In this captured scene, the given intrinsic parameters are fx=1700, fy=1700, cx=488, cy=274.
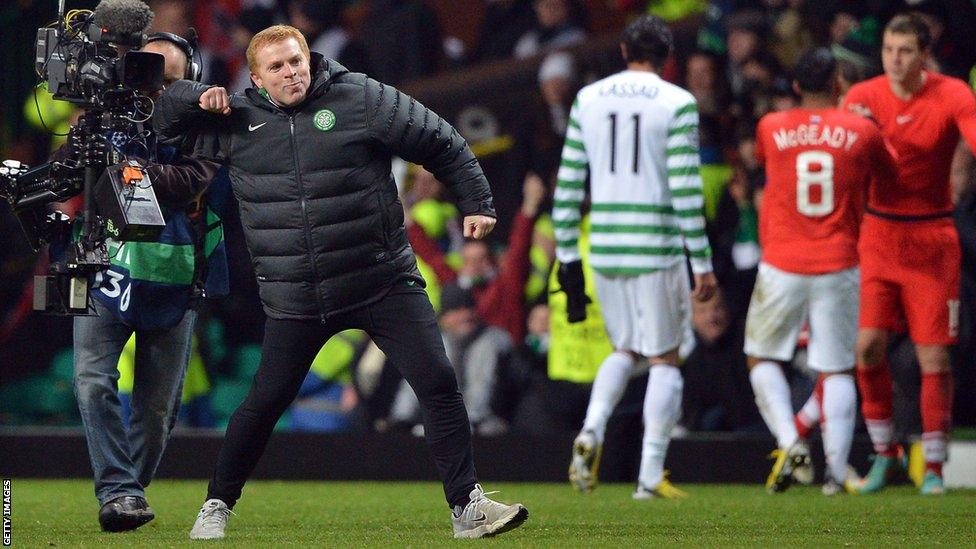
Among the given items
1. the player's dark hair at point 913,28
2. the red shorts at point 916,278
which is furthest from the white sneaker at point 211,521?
the player's dark hair at point 913,28

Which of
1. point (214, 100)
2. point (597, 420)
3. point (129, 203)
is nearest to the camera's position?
point (214, 100)

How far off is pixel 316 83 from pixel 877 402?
12.8 feet

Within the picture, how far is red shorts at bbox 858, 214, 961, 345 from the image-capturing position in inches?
320

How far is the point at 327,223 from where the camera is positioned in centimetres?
559

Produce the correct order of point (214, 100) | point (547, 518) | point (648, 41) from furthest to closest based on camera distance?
point (648, 41) → point (547, 518) → point (214, 100)

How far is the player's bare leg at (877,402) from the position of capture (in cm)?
827

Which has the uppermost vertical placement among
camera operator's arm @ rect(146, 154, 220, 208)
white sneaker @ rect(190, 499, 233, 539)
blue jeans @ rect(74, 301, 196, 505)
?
camera operator's arm @ rect(146, 154, 220, 208)

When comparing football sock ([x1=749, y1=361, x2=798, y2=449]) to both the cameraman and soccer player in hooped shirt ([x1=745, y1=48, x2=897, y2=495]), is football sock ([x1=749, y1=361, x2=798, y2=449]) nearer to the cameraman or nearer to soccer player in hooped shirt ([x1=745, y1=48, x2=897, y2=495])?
soccer player in hooped shirt ([x1=745, y1=48, x2=897, y2=495])

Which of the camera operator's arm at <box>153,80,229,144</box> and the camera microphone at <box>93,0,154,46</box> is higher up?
the camera microphone at <box>93,0,154,46</box>

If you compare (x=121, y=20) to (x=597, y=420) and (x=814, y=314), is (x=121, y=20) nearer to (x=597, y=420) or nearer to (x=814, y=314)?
(x=597, y=420)

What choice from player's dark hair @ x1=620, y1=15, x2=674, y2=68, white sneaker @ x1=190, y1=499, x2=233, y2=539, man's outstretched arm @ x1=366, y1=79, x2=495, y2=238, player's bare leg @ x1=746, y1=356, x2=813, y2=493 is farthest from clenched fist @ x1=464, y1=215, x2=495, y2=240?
player's bare leg @ x1=746, y1=356, x2=813, y2=493

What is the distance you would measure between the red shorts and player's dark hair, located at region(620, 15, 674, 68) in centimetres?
137

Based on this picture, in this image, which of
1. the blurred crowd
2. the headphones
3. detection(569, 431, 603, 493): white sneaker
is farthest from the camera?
the blurred crowd

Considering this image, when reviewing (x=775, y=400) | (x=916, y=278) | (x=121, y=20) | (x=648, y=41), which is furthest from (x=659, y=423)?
(x=121, y=20)
